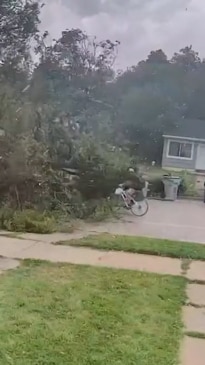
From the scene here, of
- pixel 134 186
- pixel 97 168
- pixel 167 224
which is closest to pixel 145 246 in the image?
pixel 167 224

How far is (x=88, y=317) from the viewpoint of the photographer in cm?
203

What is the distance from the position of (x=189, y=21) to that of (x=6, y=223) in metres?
2.69

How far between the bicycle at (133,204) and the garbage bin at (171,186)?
1.11m

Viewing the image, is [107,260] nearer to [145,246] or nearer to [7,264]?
[145,246]

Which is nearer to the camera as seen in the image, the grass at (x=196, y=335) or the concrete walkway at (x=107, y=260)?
the grass at (x=196, y=335)

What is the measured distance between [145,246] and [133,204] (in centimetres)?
269

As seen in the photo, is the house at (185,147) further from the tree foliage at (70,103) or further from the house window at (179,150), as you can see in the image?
the tree foliage at (70,103)

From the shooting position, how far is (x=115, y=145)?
618 centimetres

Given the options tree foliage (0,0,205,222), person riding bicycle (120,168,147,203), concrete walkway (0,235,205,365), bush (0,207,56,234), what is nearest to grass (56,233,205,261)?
concrete walkway (0,235,205,365)

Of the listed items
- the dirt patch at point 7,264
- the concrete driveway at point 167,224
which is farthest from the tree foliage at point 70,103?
the dirt patch at point 7,264

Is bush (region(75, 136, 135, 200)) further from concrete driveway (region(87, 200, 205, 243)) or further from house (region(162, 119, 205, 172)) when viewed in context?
house (region(162, 119, 205, 172))

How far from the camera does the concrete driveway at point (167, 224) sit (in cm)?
484

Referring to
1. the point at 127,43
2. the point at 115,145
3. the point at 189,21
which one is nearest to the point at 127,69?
the point at 127,43

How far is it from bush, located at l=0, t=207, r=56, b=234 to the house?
209cm
